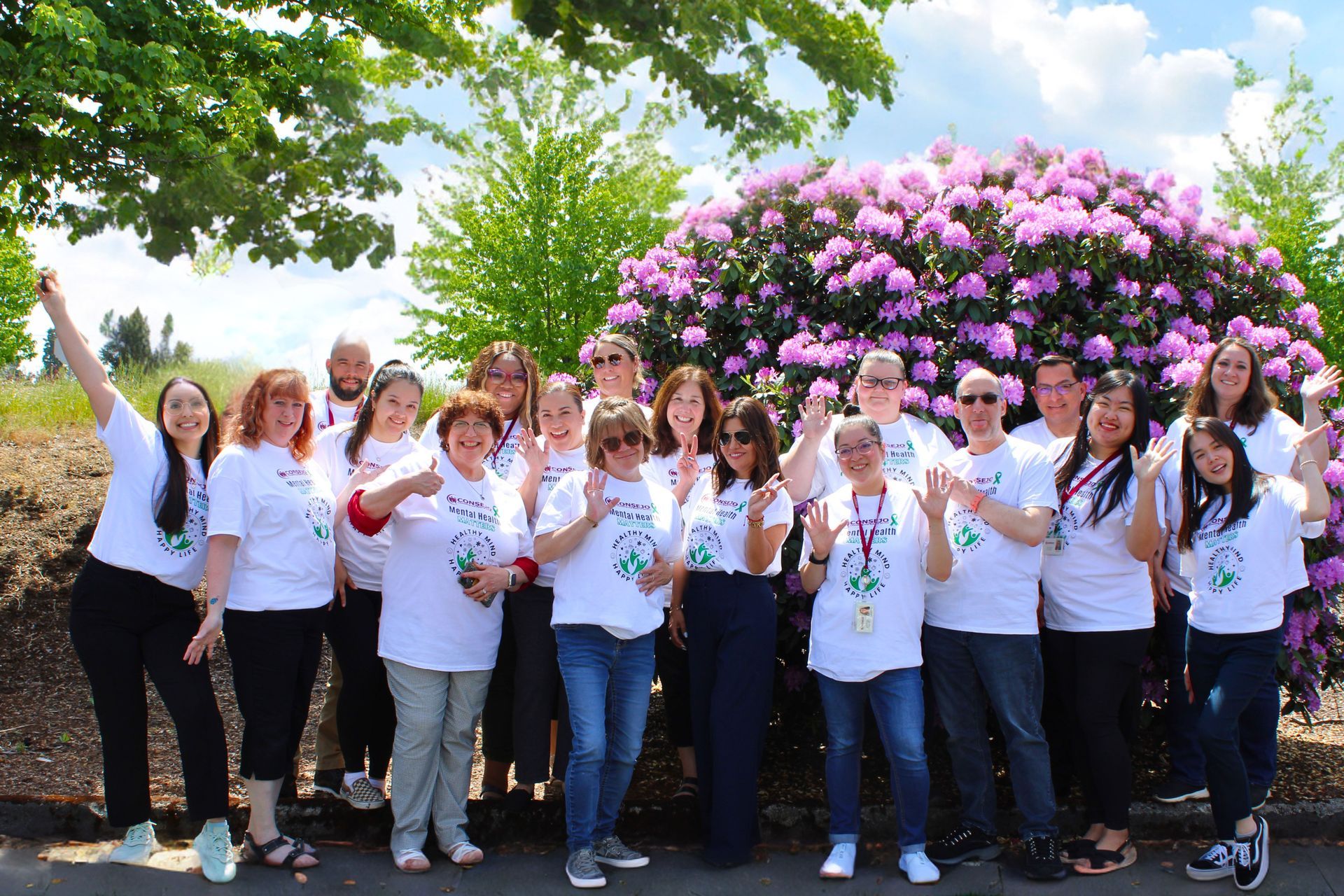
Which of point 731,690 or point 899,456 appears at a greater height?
point 899,456

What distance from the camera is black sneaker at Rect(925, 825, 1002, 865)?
4.24 metres

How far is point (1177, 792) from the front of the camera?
188 inches

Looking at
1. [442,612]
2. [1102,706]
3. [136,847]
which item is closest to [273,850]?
[136,847]

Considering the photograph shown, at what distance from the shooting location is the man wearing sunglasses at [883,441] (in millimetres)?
4547

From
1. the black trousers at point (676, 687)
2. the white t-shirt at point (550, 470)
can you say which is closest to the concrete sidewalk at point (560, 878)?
the black trousers at point (676, 687)

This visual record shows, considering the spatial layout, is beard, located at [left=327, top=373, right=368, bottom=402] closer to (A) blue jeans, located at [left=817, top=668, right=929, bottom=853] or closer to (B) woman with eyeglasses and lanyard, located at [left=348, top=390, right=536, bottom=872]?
(B) woman with eyeglasses and lanyard, located at [left=348, top=390, right=536, bottom=872]

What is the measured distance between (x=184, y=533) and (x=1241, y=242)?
6034 mm

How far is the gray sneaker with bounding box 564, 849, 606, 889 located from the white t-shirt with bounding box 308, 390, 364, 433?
8.03 ft

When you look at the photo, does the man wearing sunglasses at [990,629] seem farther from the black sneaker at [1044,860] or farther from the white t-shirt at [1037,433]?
the white t-shirt at [1037,433]

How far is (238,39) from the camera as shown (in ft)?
25.4

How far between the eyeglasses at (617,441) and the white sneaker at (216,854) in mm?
2194

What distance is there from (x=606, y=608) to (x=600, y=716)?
45cm

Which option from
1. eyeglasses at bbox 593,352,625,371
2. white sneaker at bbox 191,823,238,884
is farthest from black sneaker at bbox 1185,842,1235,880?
white sneaker at bbox 191,823,238,884

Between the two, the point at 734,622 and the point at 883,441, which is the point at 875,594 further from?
the point at 883,441
